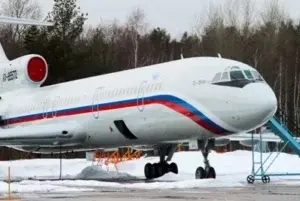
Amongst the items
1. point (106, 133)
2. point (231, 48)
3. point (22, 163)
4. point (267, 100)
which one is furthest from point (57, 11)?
point (267, 100)

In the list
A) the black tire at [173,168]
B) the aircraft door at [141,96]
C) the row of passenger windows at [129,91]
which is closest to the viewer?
the row of passenger windows at [129,91]

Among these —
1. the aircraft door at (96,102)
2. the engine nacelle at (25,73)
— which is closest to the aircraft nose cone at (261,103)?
the aircraft door at (96,102)

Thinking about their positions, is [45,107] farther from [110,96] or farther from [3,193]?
[3,193]

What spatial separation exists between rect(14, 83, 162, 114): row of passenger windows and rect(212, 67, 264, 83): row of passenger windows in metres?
1.93

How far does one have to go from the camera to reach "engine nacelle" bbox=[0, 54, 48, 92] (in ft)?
96.9

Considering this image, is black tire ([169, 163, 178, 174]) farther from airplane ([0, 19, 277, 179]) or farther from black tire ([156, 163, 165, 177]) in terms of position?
black tire ([156, 163, 165, 177])

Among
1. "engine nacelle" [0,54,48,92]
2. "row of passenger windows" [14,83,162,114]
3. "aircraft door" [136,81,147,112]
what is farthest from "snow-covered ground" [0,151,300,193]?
"engine nacelle" [0,54,48,92]

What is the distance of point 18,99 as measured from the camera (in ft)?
94.5

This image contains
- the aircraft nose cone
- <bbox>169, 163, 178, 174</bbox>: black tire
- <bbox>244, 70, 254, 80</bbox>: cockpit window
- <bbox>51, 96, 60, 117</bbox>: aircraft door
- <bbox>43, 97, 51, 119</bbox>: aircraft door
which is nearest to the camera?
the aircraft nose cone

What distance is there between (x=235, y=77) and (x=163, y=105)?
2.27 meters

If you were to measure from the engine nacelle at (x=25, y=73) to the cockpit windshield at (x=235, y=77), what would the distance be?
468 inches

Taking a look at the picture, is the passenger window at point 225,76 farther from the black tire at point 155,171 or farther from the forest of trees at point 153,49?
the forest of trees at point 153,49

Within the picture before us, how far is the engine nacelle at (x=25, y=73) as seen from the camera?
29547 millimetres

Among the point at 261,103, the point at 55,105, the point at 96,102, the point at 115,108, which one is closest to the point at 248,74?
the point at 261,103
